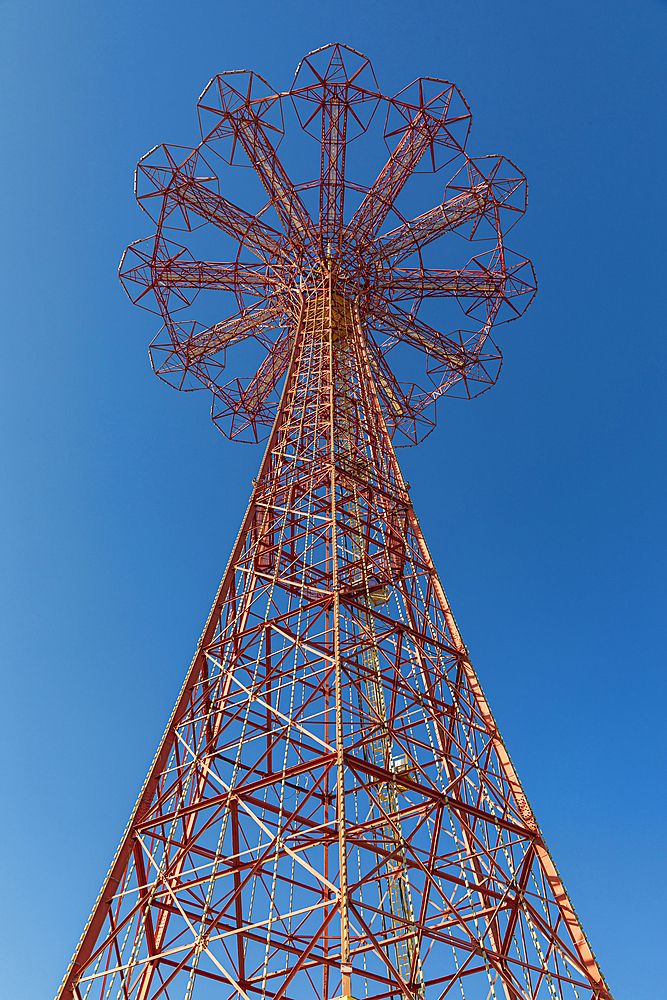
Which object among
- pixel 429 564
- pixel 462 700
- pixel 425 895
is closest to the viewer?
pixel 425 895

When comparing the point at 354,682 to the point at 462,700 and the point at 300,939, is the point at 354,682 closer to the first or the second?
the point at 462,700

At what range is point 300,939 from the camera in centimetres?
1259

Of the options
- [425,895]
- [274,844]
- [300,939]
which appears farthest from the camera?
[300,939]

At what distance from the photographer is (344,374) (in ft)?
69.6

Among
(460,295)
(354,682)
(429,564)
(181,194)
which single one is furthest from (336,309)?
(354,682)

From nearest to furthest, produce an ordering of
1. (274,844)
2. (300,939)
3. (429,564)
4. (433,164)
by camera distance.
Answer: (274,844)
(300,939)
(429,564)
(433,164)

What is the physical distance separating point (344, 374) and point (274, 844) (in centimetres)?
1411

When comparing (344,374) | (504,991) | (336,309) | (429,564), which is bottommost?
(504,991)

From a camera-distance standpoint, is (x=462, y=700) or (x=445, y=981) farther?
(x=462, y=700)

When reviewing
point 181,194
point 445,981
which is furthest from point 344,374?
point 445,981

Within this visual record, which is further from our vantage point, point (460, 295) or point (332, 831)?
point (460, 295)

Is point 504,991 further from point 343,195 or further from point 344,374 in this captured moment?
point 343,195

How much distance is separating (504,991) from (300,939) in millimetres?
3723

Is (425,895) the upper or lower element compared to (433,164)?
lower
